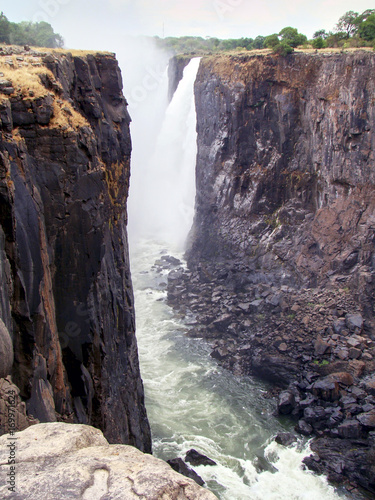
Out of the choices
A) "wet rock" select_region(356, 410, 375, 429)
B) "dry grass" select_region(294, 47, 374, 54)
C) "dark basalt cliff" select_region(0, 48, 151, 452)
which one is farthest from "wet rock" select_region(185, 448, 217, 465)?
"dry grass" select_region(294, 47, 374, 54)

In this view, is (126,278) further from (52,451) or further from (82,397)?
(52,451)

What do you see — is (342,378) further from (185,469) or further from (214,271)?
(214,271)

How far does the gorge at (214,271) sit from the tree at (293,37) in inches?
164

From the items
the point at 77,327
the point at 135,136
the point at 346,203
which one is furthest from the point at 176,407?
the point at 135,136

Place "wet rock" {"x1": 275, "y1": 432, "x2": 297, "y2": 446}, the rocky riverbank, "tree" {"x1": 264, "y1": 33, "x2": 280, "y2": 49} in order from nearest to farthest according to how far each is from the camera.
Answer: the rocky riverbank → "wet rock" {"x1": 275, "y1": 432, "x2": 297, "y2": 446} → "tree" {"x1": 264, "y1": 33, "x2": 280, "y2": 49}

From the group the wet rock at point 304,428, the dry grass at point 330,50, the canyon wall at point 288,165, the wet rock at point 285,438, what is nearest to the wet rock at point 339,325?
the canyon wall at point 288,165

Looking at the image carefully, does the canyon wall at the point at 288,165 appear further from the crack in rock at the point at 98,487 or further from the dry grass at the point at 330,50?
the crack in rock at the point at 98,487

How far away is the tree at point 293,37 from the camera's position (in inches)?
1714

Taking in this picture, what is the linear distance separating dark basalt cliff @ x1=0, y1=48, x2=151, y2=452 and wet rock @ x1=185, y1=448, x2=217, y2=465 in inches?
145

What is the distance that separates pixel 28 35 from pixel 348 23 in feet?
153

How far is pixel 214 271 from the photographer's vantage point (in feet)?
144

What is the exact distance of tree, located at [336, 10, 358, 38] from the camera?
1837 inches

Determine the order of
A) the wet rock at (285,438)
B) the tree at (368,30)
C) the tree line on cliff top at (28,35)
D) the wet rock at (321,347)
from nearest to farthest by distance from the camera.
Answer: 1. the wet rock at (285,438)
2. the wet rock at (321,347)
3. the tree at (368,30)
4. the tree line on cliff top at (28,35)

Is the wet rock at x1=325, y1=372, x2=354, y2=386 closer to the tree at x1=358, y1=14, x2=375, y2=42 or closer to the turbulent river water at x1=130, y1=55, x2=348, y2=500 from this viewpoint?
the turbulent river water at x1=130, y1=55, x2=348, y2=500
